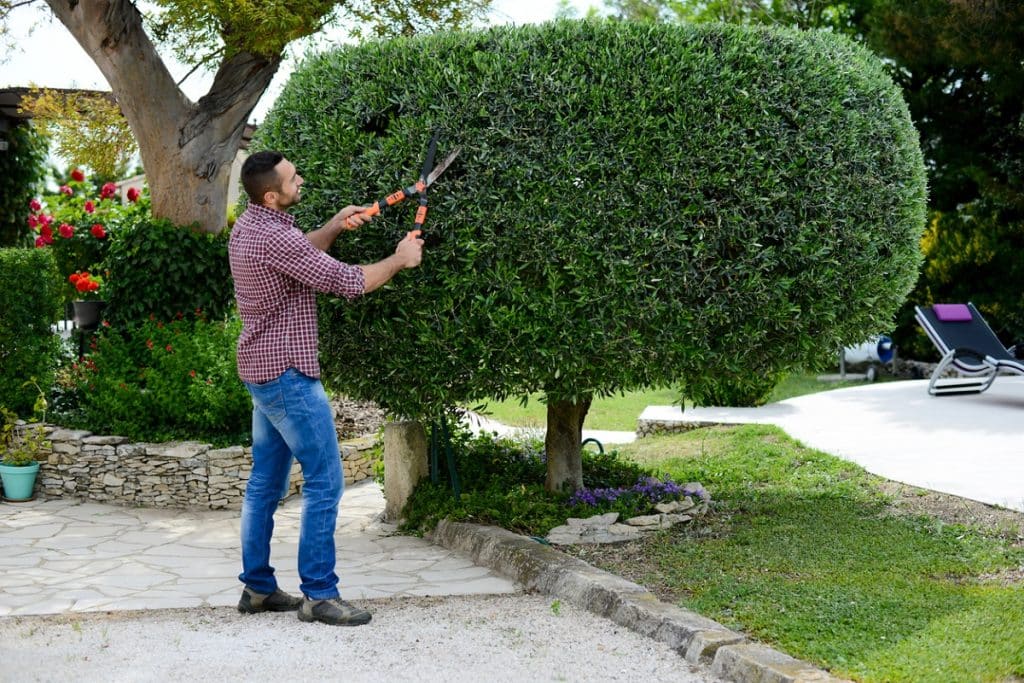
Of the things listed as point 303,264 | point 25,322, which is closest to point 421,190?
point 303,264

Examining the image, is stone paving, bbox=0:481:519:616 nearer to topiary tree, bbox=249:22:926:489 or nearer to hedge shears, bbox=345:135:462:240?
topiary tree, bbox=249:22:926:489

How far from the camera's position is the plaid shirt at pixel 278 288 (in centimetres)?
482

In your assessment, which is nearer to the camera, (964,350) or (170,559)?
(170,559)

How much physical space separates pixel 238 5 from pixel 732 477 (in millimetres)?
5551

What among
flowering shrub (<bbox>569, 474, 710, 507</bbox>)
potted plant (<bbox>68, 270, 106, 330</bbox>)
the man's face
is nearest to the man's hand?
the man's face

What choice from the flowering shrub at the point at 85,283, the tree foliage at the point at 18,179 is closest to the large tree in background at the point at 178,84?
the flowering shrub at the point at 85,283

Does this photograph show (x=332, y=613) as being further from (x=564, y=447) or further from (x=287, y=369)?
(x=564, y=447)

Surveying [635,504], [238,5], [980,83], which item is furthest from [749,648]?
[980,83]

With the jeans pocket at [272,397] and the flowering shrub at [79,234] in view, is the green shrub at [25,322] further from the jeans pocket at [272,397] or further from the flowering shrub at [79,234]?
the jeans pocket at [272,397]

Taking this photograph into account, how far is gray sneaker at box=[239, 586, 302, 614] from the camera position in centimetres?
519

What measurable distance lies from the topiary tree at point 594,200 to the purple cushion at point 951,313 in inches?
242

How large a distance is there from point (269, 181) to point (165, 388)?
13.3 feet

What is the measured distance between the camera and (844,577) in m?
5.39

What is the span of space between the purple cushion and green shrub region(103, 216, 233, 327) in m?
7.64
